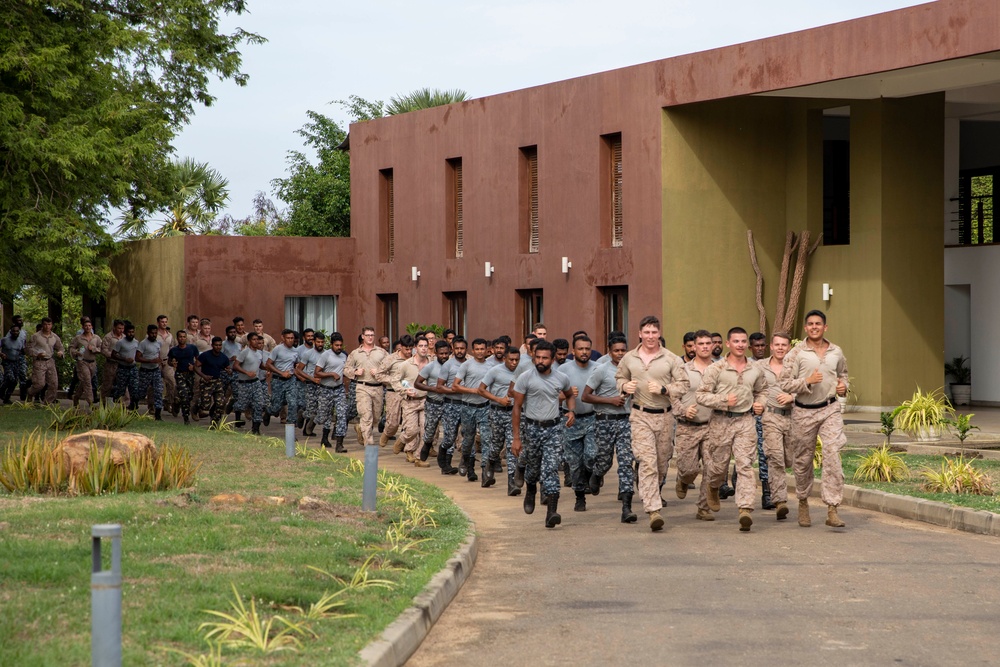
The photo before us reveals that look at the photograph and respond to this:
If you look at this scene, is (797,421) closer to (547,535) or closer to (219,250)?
(547,535)

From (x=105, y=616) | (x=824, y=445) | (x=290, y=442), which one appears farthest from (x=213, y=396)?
(x=105, y=616)

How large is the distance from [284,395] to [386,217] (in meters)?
13.0

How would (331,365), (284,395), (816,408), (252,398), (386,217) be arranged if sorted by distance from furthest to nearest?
1. (386,217)
2. (252,398)
3. (284,395)
4. (331,365)
5. (816,408)

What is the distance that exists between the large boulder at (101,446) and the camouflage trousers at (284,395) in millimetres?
9354

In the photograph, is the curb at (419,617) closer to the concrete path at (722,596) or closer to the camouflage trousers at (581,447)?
the concrete path at (722,596)

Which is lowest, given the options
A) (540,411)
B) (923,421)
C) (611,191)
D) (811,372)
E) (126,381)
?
(923,421)

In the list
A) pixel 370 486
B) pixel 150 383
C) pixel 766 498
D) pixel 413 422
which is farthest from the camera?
pixel 150 383

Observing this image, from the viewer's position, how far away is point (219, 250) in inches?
1414

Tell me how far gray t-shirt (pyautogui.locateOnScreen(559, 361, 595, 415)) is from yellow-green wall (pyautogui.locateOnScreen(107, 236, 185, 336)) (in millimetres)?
22198

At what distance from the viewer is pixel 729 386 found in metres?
13.5

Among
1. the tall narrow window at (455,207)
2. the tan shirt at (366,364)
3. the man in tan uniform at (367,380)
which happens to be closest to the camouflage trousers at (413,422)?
the man in tan uniform at (367,380)

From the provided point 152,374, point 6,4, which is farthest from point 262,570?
point 152,374

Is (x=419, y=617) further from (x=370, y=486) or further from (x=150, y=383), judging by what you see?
(x=150, y=383)

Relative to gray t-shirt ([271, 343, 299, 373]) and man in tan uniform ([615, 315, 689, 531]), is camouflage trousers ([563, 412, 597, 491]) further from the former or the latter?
gray t-shirt ([271, 343, 299, 373])
